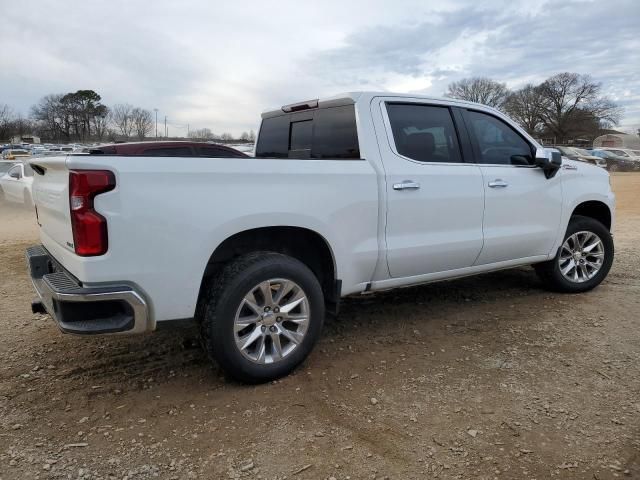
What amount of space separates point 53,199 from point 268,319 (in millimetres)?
1469

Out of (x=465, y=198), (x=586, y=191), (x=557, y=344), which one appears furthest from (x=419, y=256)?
(x=586, y=191)

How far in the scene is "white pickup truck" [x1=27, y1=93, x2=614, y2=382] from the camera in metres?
2.84

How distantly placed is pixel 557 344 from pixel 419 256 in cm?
125

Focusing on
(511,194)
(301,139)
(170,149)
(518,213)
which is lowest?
(518,213)

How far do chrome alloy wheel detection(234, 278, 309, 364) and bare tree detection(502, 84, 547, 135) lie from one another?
84.5m

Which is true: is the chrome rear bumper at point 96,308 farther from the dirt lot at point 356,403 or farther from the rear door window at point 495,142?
the rear door window at point 495,142

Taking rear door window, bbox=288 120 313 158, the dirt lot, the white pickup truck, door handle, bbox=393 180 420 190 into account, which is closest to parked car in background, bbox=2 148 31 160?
rear door window, bbox=288 120 313 158

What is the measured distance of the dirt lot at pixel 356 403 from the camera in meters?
2.62

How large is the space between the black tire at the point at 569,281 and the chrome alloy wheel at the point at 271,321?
9.64 feet

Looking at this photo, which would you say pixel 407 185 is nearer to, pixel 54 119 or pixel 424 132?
pixel 424 132

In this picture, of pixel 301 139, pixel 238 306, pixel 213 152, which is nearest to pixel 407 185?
pixel 301 139

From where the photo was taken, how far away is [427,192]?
3.96m

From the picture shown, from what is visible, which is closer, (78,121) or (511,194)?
(511,194)

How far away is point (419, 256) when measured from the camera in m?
4.01
